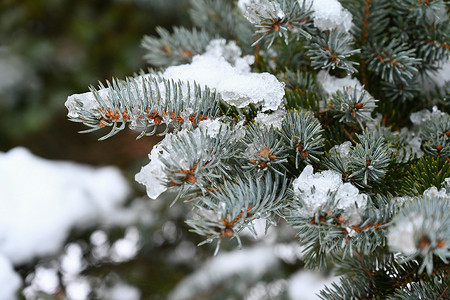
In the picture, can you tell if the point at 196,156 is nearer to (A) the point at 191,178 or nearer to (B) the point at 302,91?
(A) the point at 191,178

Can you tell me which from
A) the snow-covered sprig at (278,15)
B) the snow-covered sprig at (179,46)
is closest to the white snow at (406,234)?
the snow-covered sprig at (278,15)

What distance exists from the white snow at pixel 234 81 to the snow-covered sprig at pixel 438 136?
26 centimetres

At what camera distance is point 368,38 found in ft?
2.30

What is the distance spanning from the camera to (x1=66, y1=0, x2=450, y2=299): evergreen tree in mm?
480

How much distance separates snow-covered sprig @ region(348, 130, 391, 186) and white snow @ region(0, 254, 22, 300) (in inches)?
28.9

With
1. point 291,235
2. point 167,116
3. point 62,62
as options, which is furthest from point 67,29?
point 167,116

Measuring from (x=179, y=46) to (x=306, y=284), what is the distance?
80 cm

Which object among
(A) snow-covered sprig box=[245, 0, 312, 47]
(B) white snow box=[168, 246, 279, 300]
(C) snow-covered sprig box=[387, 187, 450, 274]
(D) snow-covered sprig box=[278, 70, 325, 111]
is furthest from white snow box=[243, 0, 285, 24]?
(B) white snow box=[168, 246, 279, 300]

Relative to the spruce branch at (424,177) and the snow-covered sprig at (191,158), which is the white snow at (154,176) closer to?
the snow-covered sprig at (191,158)

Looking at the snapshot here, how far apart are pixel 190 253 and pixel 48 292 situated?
464 millimetres

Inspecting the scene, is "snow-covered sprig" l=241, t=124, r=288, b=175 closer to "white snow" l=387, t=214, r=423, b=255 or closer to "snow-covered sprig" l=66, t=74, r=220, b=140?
"snow-covered sprig" l=66, t=74, r=220, b=140

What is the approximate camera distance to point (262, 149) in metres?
0.53

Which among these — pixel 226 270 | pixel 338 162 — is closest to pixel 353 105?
pixel 338 162

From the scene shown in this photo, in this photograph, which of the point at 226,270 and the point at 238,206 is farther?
the point at 226,270
